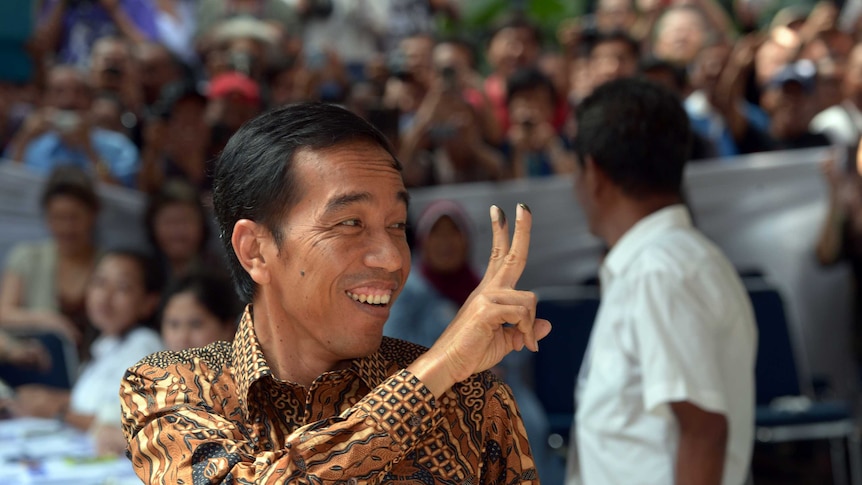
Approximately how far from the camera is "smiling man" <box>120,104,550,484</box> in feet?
4.74

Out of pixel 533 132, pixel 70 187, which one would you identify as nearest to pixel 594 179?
pixel 70 187

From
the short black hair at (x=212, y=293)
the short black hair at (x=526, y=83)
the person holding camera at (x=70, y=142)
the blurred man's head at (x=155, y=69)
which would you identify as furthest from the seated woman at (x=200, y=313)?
the blurred man's head at (x=155, y=69)

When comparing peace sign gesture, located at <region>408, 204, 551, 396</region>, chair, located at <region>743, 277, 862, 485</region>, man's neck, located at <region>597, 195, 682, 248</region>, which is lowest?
chair, located at <region>743, 277, 862, 485</region>

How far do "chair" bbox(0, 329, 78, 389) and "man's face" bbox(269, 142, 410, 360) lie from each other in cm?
369

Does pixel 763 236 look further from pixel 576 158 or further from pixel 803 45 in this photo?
pixel 576 158

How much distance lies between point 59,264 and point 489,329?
14.5 ft

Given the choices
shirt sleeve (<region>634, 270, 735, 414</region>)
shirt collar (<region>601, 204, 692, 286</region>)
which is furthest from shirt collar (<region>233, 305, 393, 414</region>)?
shirt collar (<region>601, 204, 692, 286</region>)

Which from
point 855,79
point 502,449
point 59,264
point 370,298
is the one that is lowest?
point 502,449

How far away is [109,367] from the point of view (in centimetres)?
448

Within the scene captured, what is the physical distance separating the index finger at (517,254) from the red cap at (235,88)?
5.11 m

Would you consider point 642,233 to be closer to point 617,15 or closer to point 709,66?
point 709,66

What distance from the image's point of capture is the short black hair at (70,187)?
17.7 feet

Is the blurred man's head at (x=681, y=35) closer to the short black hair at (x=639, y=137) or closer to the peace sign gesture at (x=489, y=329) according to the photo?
the short black hair at (x=639, y=137)

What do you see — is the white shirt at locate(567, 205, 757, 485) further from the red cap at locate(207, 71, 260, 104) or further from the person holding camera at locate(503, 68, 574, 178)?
the red cap at locate(207, 71, 260, 104)
